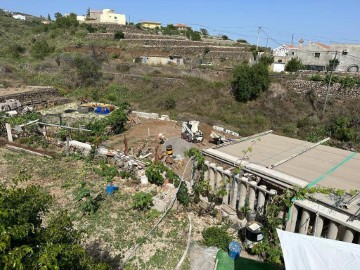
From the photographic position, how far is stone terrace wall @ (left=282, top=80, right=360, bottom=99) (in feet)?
63.9

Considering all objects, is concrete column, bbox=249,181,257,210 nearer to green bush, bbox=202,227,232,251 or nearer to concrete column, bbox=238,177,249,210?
concrete column, bbox=238,177,249,210

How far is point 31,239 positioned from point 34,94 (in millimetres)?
20896

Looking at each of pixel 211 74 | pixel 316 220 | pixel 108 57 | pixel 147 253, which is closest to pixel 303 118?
pixel 211 74

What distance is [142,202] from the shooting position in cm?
804

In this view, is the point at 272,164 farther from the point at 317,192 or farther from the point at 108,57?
the point at 108,57

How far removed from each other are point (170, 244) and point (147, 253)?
2.07 feet

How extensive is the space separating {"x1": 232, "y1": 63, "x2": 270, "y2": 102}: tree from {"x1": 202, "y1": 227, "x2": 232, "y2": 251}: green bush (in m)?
15.6

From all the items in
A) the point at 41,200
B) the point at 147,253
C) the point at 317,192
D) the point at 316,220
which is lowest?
the point at 147,253

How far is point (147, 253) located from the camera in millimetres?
6668

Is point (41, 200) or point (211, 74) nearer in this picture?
point (41, 200)

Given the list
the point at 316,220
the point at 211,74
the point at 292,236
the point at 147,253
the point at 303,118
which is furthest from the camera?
the point at 211,74

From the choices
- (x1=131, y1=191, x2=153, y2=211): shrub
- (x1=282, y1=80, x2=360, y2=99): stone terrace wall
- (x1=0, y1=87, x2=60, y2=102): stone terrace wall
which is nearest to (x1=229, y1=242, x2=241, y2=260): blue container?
(x1=131, y1=191, x2=153, y2=211): shrub

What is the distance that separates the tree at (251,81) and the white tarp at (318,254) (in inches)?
687

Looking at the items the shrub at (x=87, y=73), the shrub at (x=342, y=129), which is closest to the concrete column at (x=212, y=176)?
the shrub at (x=342, y=129)
